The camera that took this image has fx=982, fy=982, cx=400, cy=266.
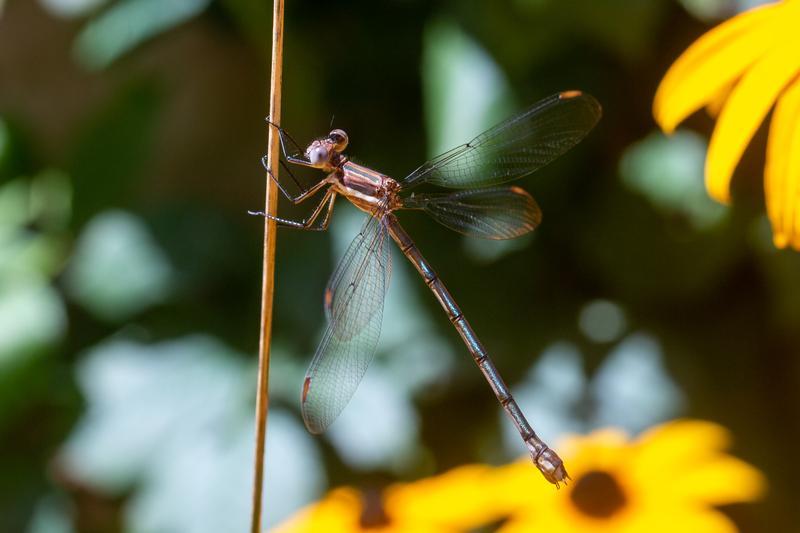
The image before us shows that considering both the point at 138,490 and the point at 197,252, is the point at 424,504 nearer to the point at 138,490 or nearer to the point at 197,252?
the point at 138,490

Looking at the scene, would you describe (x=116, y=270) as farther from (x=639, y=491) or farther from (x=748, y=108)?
(x=748, y=108)

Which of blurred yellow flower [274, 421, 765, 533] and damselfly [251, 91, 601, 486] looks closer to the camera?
damselfly [251, 91, 601, 486]

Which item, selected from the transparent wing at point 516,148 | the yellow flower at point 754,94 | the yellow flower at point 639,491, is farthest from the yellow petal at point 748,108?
the yellow flower at point 639,491

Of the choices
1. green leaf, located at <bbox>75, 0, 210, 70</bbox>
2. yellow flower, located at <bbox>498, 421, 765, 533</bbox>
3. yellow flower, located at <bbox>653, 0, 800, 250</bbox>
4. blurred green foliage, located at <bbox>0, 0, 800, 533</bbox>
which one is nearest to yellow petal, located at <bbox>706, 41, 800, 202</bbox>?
yellow flower, located at <bbox>653, 0, 800, 250</bbox>

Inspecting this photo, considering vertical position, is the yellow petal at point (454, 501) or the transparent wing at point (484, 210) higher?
the transparent wing at point (484, 210)

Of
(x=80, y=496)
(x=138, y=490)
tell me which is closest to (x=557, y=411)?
(x=138, y=490)

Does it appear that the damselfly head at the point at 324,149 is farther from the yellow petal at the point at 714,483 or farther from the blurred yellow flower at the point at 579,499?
the yellow petal at the point at 714,483

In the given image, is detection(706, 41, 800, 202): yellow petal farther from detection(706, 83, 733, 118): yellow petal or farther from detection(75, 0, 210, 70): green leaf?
detection(75, 0, 210, 70): green leaf

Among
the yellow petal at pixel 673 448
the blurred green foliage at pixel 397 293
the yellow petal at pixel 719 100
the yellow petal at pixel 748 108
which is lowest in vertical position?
the yellow petal at pixel 748 108
